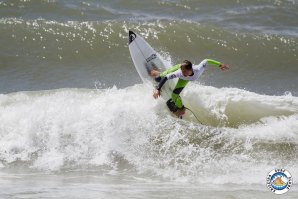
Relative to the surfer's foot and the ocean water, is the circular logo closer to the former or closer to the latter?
the ocean water

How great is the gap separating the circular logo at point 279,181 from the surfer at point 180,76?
2167 mm

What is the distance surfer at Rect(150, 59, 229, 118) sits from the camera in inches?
370

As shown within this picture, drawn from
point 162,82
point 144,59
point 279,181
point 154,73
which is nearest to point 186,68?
point 162,82

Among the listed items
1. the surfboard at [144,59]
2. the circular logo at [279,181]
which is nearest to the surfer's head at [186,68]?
the surfboard at [144,59]

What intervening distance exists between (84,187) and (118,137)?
198 cm

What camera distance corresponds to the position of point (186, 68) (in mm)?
9383

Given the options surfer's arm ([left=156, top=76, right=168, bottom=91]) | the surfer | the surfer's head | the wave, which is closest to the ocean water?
the wave

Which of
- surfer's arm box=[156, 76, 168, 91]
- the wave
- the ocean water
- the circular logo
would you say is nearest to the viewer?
the circular logo

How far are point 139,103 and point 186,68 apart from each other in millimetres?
1430

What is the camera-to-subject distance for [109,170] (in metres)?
8.55

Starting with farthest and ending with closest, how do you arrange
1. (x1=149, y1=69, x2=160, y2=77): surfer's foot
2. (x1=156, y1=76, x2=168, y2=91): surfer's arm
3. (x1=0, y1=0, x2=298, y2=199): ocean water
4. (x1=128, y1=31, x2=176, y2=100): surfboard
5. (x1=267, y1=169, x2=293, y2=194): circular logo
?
(x1=128, y1=31, x2=176, y2=100): surfboard → (x1=149, y1=69, x2=160, y2=77): surfer's foot → (x1=156, y1=76, x2=168, y2=91): surfer's arm → (x1=0, y1=0, x2=298, y2=199): ocean water → (x1=267, y1=169, x2=293, y2=194): circular logo

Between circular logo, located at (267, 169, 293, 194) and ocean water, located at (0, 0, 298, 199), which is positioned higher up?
ocean water, located at (0, 0, 298, 199)

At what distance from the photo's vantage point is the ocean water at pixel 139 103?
810 centimetres

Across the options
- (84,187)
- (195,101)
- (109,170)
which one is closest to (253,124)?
(195,101)
